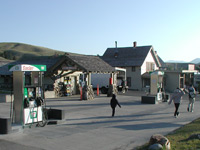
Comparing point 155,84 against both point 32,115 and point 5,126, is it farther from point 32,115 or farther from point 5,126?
point 5,126

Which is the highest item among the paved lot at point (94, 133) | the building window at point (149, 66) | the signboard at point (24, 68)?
the building window at point (149, 66)

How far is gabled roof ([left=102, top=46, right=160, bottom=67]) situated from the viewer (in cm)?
4069

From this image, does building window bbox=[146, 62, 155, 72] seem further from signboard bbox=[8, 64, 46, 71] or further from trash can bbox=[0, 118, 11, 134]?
trash can bbox=[0, 118, 11, 134]

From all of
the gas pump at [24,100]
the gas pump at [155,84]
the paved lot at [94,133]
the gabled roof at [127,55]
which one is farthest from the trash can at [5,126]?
the gabled roof at [127,55]

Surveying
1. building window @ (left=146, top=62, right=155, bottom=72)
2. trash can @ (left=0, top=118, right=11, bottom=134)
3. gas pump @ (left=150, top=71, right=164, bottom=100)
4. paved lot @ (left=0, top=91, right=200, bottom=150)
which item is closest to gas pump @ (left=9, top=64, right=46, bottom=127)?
paved lot @ (left=0, top=91, right=200, bottom=150)

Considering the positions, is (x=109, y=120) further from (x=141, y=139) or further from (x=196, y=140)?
(x=196, y=140)

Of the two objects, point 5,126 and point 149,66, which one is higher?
point 149,66

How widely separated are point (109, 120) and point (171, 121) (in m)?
3.31

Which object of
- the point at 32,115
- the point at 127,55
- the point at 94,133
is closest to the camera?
the point at 94,133

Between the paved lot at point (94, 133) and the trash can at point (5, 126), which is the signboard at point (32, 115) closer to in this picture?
the paved lot at point (94, 133)

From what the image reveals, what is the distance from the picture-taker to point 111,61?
44.5 metres

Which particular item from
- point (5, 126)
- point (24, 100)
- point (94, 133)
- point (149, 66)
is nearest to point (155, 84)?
point (94, 133)

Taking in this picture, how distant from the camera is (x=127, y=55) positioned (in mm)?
43469

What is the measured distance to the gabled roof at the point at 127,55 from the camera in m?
40.7
